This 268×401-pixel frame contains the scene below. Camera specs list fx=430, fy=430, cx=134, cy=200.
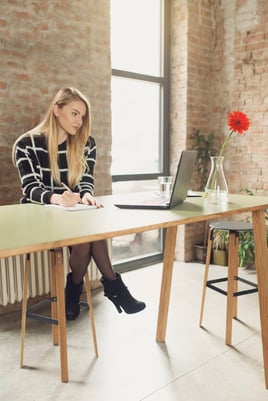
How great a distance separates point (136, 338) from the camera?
8.81 ft

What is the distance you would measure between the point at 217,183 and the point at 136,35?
255 centimetres

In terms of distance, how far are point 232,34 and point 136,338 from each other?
→ 10.8 ft

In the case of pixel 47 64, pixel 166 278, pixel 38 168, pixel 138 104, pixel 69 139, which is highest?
pixel 47 64

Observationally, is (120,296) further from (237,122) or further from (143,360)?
(237,122)

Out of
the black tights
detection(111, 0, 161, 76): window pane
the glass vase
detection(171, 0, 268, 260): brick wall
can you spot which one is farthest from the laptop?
detection(171, 0, 268, 260): brick wall

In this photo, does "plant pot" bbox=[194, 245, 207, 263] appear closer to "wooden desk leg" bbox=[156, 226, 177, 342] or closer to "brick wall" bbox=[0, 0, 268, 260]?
"brick wall" bbox=[0, 0, 268, 260]

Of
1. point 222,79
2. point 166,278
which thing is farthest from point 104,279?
point 222,79

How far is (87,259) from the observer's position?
2.44 metres

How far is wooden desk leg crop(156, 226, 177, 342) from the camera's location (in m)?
2.49

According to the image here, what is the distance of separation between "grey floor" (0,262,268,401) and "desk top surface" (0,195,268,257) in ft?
2.87

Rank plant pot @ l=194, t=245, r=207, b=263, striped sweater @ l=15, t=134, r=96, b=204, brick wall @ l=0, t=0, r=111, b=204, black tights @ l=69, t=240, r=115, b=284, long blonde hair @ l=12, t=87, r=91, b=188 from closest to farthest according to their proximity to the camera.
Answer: black tights @ l=69, t=240, r=115, b=284, striped sweater @ l=15, t=134, r=96, b=204, long blonde hair @ l=12, t=87, r=91, b=188, brick wall @ l=0, t=0, r=111, b=204, plant pot @ l=194, t=245, r=207, b=263

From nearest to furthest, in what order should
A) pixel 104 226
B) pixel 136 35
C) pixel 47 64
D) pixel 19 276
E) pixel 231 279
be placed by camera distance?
pixel 104 226 → pixel 231 279 → pixel 19 276 → pixel 47 64 → pixel 136 35

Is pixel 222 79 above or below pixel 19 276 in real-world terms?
above

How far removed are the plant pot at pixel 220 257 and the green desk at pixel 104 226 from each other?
77.0 inches
